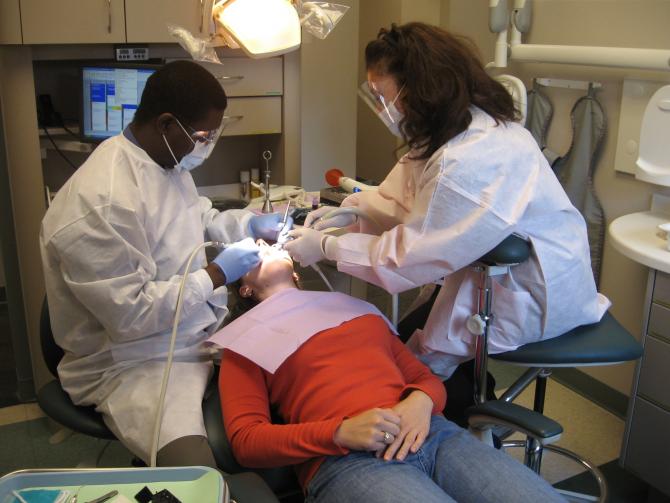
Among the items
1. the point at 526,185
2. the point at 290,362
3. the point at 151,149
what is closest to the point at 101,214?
the point at 151,149

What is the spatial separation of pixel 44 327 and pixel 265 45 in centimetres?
104

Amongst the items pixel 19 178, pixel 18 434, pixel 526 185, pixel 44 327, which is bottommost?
pixel 18 434

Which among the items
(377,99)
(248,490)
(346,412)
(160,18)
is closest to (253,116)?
(160,18)

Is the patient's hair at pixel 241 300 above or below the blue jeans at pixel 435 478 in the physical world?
above

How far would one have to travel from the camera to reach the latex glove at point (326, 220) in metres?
1.85

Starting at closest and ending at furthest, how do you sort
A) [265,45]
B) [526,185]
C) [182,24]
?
1. [526,185]
2. [265,45]
3. [182,24]

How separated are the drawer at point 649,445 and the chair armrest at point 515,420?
2.69 feet

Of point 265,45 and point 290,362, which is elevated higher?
point 265,45

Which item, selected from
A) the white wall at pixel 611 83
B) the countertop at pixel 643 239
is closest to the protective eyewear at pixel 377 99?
the countertop at pixel 643 239

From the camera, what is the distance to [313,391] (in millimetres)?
1404

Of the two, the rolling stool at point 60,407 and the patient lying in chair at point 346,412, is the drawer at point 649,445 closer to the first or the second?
the patient lying in chair at point 346,412

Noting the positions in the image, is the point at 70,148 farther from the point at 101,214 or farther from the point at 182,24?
the point at 101,214

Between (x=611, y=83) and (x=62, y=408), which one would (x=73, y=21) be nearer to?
(x=62, y=408)

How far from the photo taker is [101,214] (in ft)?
4.54
